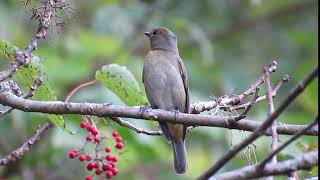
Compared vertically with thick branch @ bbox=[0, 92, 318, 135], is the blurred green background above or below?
above

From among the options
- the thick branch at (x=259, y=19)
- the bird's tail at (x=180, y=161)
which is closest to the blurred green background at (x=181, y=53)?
the thick branch at (x=259, y=19)

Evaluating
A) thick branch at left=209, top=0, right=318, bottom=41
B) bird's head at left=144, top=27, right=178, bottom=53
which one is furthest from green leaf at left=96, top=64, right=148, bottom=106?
thick branch at left=209, top=0, right=318, bottom=41

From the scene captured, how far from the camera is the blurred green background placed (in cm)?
573

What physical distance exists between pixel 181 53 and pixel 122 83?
4124mm

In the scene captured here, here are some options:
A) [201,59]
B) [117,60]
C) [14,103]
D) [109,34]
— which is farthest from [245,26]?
[14,103]

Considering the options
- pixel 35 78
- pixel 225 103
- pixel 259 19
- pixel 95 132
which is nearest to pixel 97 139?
pixel 95 132

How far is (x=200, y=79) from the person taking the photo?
740cm

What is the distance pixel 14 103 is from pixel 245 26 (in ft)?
19.4

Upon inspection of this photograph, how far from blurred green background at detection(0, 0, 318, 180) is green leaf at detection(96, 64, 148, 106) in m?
0.35

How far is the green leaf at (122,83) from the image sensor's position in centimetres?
382

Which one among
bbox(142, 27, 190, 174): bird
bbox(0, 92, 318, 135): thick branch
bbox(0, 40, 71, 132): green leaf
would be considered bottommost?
bbox(0, 92, 318, 135): thick branch

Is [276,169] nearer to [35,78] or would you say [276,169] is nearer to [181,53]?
[35,78]

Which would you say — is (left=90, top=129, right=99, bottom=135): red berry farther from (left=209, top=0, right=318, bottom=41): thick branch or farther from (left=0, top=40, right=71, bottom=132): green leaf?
(left=209, top=0, right=318, bottom=41): thick branch

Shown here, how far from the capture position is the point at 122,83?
152 inches
